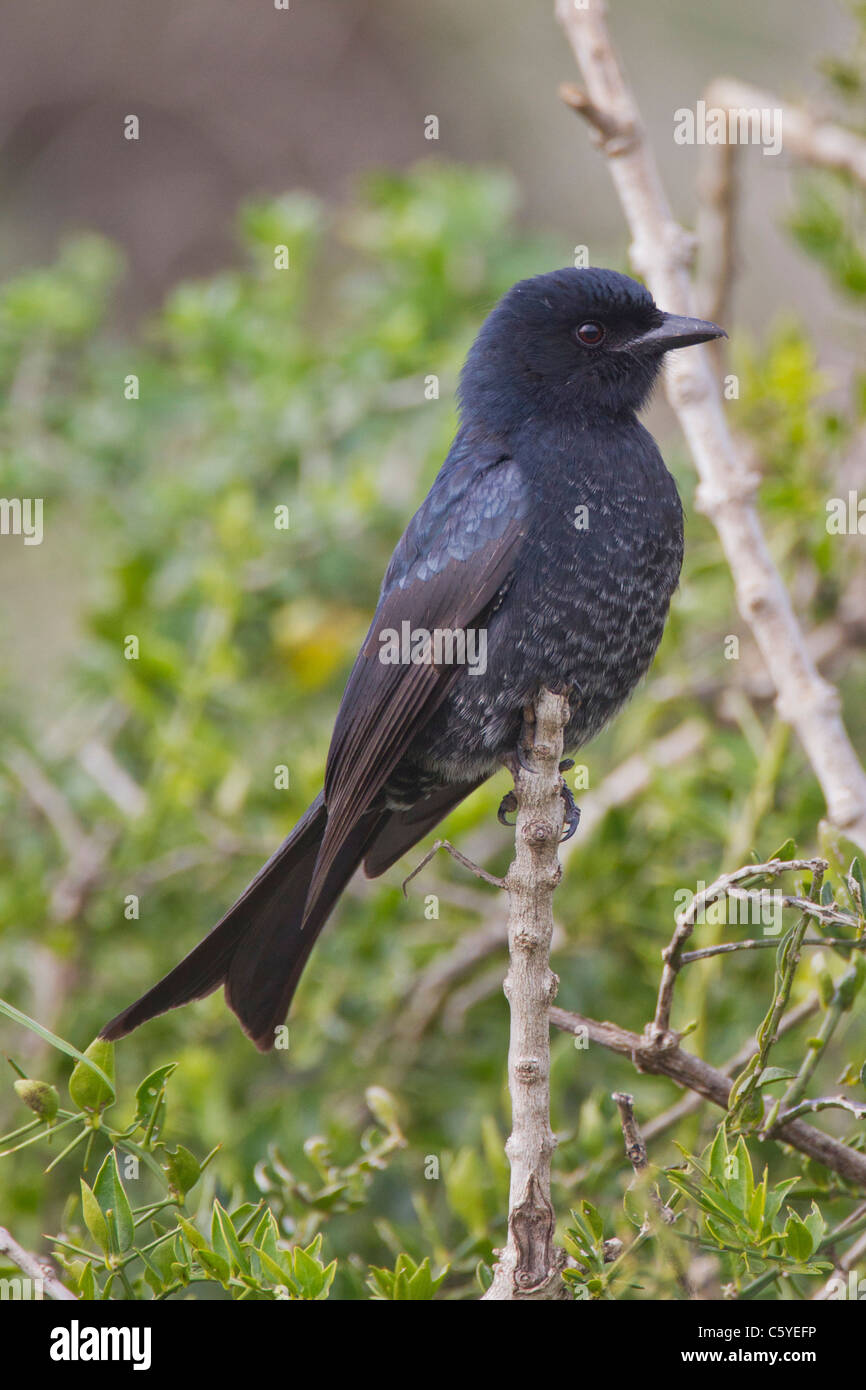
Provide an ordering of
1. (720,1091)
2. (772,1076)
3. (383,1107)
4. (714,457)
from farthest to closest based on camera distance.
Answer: (714,457) < (383,1107) < (720,1091) < (772,1076)

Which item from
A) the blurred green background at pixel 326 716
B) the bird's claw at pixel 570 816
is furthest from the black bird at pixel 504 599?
the blurred green background at pixel 326 716

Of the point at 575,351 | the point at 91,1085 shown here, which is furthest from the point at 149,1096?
the point at 575,351

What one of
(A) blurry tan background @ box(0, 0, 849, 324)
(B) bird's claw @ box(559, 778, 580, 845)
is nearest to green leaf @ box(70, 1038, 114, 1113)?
(B) bird's claw @ box(559, 778, 580, 845)

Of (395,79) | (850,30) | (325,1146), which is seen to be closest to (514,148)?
(395,79)

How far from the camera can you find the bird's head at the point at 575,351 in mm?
3129

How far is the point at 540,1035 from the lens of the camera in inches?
78.0

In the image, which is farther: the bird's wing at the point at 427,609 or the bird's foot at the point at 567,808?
the bird's foot at the point at 567,808

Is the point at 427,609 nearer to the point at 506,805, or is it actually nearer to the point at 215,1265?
the point at 506,805

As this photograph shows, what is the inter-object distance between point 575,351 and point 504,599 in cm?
68

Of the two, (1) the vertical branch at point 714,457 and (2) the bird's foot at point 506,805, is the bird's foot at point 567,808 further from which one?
(1) the vertical branch at point 714,457

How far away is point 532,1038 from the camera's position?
198 centimetres
